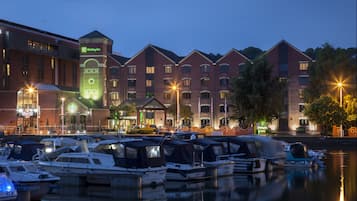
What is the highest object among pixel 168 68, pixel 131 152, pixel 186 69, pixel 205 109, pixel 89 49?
pixel 89 49

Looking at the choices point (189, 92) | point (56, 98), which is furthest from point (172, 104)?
point (56, 98)

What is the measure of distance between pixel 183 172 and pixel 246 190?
5.05 meters

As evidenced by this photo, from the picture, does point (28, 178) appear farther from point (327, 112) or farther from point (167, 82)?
point (167, 82)

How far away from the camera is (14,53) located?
4205 inches

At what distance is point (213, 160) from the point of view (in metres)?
41.8

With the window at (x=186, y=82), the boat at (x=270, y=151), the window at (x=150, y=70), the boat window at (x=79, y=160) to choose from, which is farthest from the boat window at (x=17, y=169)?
the window at (x=150, y=70)

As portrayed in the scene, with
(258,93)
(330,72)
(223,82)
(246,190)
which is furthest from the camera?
(223,82)

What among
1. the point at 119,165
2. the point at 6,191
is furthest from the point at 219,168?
the point at 6,191

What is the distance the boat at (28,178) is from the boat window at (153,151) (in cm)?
676

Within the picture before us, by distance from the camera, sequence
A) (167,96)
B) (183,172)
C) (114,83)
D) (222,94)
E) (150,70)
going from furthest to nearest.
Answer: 1. (114,83)
2. (150,70)
3. (167,96)
4. (222,94)
5. (183,172)

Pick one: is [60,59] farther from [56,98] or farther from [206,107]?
[206,107]

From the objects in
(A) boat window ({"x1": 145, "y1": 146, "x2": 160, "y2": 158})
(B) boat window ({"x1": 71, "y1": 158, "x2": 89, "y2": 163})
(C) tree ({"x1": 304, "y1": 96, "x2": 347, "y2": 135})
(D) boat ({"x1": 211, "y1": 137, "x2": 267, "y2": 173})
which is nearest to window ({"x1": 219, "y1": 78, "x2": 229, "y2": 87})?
(C) tree ({"x1": 304, "y1": 96, "x2": 347, "y2": 135})

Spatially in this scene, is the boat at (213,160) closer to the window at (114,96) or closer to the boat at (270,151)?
the boat at (270,151)

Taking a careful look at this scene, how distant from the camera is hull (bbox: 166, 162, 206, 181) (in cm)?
3844
